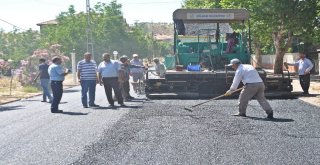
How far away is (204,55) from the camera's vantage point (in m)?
17.1

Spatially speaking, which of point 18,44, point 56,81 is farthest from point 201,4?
point 56,81

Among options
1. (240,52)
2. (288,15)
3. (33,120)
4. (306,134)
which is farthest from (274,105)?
(288,15)

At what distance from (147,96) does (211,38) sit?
2887 mm

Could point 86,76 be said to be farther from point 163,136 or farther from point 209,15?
point 163,136

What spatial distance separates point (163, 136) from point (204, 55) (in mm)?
8430

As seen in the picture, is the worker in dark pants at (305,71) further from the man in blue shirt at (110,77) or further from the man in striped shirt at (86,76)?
the man in striped shirt at (86,76)

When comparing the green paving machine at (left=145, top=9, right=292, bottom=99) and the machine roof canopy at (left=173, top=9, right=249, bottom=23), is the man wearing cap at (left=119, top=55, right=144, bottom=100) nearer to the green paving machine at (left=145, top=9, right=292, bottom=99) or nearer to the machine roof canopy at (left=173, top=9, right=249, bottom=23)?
the green paving machine at (left=145, top=9, right=292, bottom=99)

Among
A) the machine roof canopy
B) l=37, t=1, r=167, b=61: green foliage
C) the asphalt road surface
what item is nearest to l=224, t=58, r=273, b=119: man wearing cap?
the asphalt road surface

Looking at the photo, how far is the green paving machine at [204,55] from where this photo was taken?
15.9m

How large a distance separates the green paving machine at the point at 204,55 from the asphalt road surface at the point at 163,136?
7.48 ft

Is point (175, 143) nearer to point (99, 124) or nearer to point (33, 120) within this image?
point (99, 124)

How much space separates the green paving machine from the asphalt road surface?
2279 mm

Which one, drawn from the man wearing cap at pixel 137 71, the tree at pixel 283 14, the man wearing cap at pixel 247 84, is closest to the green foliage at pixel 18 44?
the tree at pixel 283 14

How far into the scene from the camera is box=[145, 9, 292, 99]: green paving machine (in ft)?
52.1
